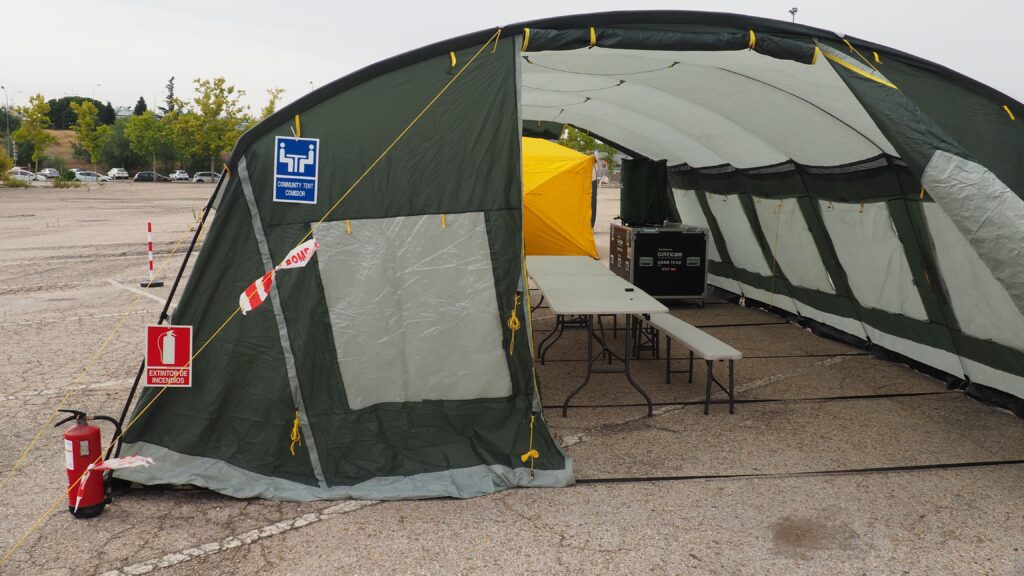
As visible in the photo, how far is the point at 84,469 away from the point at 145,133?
6913 cm

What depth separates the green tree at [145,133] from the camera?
6394 cm

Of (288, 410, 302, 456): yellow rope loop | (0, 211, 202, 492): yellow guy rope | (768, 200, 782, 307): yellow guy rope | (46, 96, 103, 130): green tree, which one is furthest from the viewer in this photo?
(46, 96, 103, 130): green tree

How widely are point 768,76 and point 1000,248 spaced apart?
2.49 m

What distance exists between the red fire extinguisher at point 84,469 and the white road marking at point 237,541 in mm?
703

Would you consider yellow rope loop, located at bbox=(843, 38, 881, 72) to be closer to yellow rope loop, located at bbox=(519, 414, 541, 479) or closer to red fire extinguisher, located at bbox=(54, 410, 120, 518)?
yellow rope loop, located at bbox=(519, 414, 541, 479)

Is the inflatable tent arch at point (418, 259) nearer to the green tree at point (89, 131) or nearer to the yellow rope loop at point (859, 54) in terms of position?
the yellow rope loop at point (859, 54)

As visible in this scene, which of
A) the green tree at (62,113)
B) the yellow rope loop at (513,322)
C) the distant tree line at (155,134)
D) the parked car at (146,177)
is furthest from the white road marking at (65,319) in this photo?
the green tree at (62,113)

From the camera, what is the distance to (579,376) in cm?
716

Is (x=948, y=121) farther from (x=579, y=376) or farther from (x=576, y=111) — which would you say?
(x=576, y=111)

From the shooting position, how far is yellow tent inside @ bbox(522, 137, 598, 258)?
36.6ft

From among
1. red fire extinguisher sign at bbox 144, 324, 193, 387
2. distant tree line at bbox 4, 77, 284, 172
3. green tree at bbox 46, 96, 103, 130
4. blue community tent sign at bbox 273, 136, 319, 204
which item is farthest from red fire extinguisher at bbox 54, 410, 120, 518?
green tree at bbox 46, 96, 103, 130

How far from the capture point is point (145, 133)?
6419 centimetres

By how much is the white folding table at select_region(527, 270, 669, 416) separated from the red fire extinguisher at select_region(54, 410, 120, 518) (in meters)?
3.17

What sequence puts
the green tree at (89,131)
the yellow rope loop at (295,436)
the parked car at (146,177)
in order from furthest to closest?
the parked car at (146,177) → the green tree at (89,131) → the yellow rope loop at (295,436)
